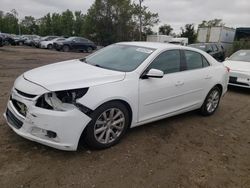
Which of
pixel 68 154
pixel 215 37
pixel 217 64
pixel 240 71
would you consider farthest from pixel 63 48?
pixel 68 154

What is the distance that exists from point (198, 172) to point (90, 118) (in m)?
1.59

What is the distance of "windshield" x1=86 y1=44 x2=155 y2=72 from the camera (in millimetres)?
4155

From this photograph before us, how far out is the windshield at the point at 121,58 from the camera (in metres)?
4.16

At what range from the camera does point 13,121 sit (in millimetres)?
3537

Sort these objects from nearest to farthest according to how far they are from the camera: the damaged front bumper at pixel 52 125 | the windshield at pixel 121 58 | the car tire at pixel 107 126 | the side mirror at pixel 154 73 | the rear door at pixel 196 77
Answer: the damaged front bumper at pixel 52 125, the car tire at pixel 107 126, the side mirror at pixel 154 73, the windshield at pixel 121 58, the rear door at pixel 196 77

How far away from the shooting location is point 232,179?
129 inches

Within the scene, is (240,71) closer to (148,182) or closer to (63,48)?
(148,182)

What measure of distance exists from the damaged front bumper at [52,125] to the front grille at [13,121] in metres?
0.03

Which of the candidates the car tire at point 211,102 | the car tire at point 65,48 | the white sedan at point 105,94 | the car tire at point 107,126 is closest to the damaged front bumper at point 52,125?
the white sedan at point 105,94

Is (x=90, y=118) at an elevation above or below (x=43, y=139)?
above

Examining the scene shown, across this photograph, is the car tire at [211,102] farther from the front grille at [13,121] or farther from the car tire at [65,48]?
the car tire at [65,48]

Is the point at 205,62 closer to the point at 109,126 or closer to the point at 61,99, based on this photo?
the point at 109,126

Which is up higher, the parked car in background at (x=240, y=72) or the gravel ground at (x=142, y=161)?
the parked car in background at (x=240, y=72)

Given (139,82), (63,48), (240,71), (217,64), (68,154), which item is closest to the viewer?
(68,154)
